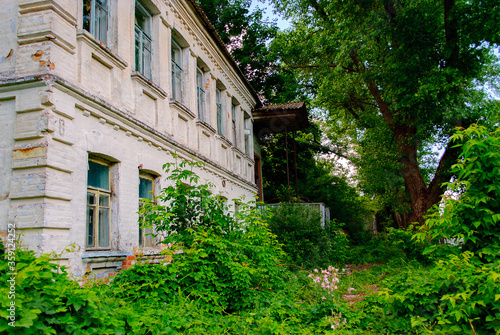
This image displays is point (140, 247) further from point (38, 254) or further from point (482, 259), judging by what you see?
point (482, 259)

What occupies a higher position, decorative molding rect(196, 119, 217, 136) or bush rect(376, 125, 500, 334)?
decorative molding rect(196, 119, 217, 136)

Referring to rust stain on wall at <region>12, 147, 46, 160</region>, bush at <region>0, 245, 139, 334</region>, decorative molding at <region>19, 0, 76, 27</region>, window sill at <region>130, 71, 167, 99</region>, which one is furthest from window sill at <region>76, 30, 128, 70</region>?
bush at <region>0, 245, 139, 334</region>

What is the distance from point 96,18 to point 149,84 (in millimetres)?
1555

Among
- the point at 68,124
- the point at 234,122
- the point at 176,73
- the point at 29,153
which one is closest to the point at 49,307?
the point at 29,153

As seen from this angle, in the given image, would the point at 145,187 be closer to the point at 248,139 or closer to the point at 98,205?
the point at 98,205

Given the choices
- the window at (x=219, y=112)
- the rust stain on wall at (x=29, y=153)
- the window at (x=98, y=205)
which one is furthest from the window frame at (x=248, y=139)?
the rust stain on wall at (x=29, y=153)

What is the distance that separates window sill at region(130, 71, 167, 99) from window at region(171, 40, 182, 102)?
1.12 m

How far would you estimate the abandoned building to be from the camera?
15.7 ft

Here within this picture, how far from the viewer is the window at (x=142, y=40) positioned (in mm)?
7797

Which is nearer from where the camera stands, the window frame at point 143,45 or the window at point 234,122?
the window frame at point 143,45

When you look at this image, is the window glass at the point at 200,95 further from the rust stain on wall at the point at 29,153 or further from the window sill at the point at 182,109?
the rust stain on wall at the point at 29,153

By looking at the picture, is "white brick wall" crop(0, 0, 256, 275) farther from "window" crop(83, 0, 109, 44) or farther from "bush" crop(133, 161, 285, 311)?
"bush" crop(133, 161, 285, 311)

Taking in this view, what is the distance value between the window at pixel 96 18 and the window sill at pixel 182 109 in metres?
2.31

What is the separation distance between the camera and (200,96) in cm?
1138
